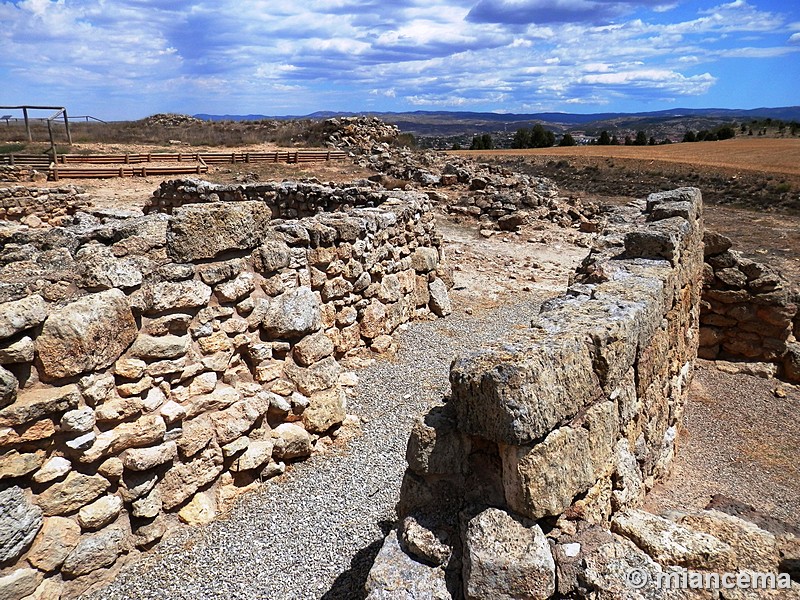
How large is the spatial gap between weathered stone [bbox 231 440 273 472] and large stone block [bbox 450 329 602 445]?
2906 mm

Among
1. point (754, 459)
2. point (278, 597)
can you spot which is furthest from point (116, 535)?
point (754, 459)

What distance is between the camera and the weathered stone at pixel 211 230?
16.9 ft

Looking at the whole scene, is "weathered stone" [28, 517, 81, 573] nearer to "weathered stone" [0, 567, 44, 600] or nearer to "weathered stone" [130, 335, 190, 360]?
"weathered stone" [0, 567, 44, 600]

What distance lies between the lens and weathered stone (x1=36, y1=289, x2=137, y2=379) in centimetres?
413

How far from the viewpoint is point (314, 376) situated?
6.26 metres

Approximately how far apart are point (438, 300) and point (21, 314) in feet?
24.8

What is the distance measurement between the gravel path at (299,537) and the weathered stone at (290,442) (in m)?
0.15

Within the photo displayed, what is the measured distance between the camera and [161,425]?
4.77m

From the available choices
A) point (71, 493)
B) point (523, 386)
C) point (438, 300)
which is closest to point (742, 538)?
point (523, 386)

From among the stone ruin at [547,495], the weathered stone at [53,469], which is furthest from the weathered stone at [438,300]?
the weathered stone at [53,469]

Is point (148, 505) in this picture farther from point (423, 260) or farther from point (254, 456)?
point (423, 260)

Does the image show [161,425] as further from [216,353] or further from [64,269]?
[64,269]

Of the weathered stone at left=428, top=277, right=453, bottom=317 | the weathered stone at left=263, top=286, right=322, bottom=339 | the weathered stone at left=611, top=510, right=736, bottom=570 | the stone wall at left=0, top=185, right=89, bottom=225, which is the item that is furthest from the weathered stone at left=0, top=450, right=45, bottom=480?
the stone wall at left=0, top=185, right=89, bottom=225

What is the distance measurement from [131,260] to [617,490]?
14.1 ft
